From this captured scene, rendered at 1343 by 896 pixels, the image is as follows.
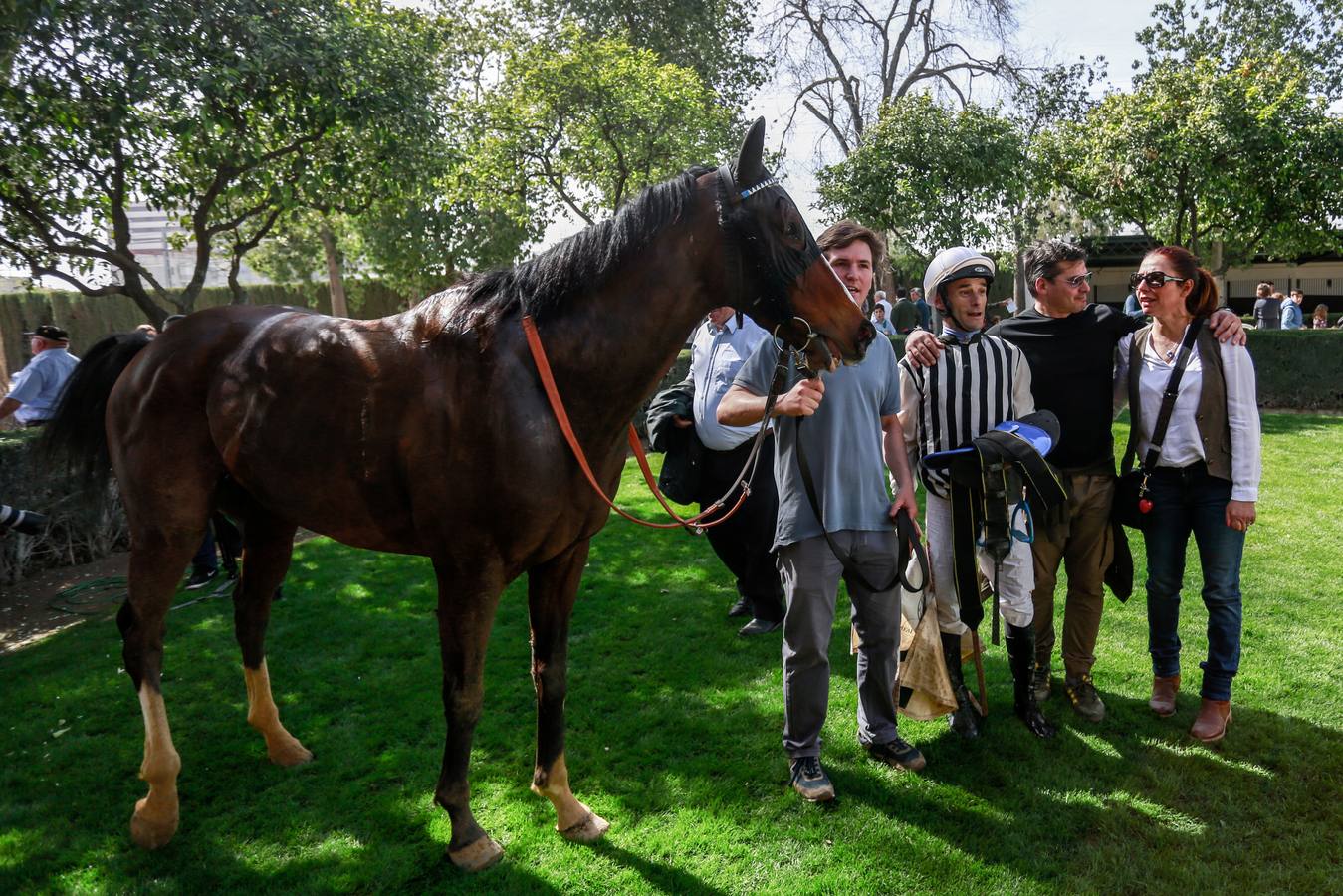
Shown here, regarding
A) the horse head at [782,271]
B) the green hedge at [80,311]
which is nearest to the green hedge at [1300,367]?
the horse head at [782,271]

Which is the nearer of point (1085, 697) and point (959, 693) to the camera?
point (959, 693)

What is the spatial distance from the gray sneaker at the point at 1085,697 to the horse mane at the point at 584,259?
2.98m

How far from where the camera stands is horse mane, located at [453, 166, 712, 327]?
8.30ft

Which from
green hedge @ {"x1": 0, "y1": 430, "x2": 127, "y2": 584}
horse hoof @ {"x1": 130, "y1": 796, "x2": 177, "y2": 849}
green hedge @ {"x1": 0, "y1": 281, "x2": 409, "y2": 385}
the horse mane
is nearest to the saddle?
the horse mane

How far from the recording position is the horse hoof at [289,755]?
3.61 m

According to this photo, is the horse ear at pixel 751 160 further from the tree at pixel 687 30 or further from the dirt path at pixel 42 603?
the tree at pixel 687 30

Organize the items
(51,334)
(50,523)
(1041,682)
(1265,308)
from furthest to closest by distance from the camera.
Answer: (1265,308) < (51,334) < (50,523) < (1041,682)

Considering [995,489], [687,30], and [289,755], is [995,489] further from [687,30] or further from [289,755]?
[687,30]

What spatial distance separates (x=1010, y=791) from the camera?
128 inches

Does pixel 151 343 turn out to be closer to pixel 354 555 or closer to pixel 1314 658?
pixel 354 555

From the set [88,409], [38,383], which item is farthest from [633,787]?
[38,383]

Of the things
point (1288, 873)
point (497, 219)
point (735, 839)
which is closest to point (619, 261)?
point (735, 839)

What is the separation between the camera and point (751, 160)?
7.93 feet

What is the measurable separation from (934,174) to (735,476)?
533 inches
